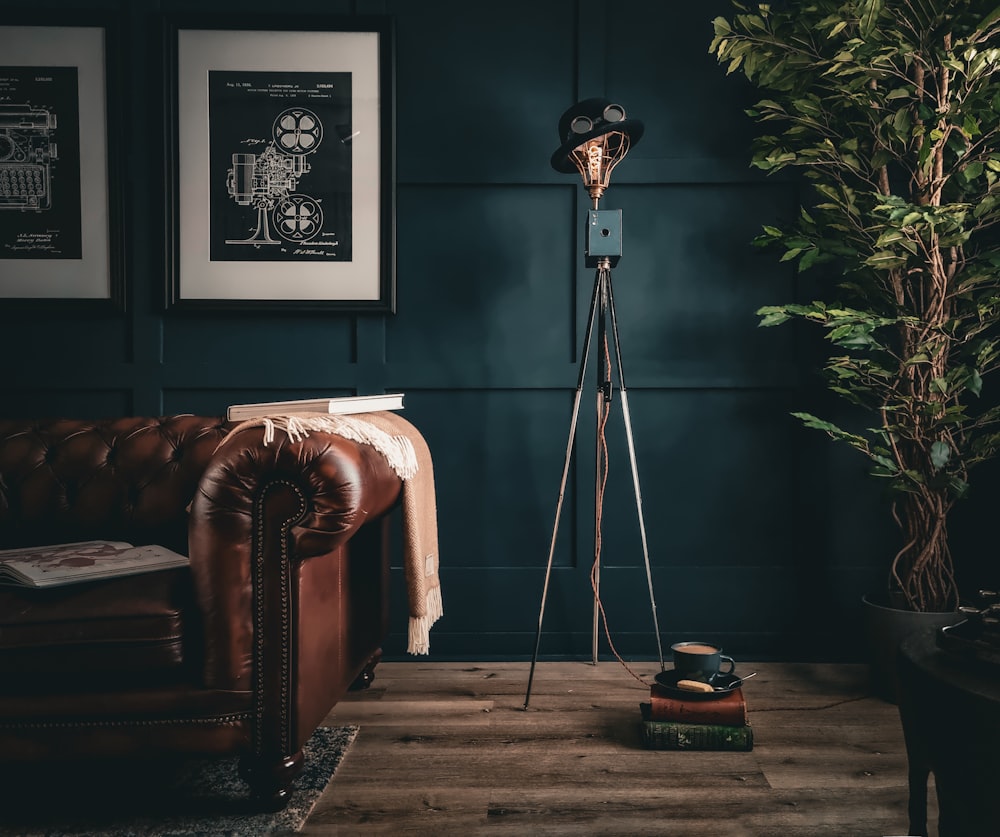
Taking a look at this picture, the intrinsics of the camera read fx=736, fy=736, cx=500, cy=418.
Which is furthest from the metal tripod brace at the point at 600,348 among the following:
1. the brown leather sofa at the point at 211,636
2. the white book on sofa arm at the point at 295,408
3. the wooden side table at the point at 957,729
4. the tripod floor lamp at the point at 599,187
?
the wooden side table at the point at 957,729

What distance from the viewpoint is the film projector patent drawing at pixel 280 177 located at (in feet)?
8.15

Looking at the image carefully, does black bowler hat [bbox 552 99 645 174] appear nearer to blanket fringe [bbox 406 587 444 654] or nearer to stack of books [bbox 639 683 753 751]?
blanket fringe [bbox 406 587 444 654]

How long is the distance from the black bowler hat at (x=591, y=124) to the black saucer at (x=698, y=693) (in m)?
1.49

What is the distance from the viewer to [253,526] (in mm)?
1463

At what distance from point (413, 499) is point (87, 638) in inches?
30.5

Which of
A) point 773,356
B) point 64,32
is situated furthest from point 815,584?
point 64,32

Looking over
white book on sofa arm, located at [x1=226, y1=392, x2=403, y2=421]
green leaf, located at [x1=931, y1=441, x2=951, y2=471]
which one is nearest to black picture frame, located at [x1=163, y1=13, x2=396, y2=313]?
white book on sofa arm, located at [x1=226, y1=392, x2=403, y2=421]

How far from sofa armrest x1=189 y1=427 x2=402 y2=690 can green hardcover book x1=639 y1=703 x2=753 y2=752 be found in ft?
3.09

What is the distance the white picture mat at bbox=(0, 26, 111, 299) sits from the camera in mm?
2463

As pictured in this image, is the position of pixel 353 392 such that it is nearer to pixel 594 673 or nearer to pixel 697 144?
pixel 594 673

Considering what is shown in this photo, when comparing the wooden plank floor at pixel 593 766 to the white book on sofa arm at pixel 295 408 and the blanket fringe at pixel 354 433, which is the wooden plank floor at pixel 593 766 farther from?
the white book on sofa arm at pixel 295 408

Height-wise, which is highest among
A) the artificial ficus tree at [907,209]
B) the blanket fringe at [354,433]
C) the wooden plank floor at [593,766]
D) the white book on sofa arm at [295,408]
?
the artificial ficus tree at [907,209]

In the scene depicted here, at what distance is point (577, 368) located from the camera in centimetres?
254

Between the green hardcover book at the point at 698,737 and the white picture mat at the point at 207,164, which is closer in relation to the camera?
the green hardcover book at the point at 698,737
